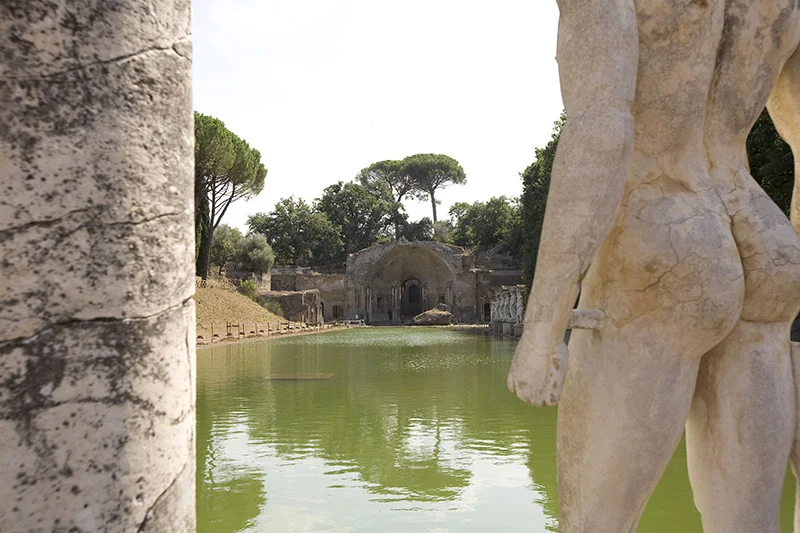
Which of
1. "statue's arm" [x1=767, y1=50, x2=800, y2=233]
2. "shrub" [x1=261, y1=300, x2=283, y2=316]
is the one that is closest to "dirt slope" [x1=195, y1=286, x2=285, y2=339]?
"shrub" [x1=261, y1=300, x2=283, y2=316]

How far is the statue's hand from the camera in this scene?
1.86 metres

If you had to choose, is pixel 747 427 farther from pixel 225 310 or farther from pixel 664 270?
pixel 225 310

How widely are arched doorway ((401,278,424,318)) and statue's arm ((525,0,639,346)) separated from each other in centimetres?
5318

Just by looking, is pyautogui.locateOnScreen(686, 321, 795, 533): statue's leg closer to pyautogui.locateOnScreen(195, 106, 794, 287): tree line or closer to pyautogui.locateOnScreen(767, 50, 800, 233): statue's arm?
pyautogui.locateOnScreen(767, 50, 800, 233): statue's arm

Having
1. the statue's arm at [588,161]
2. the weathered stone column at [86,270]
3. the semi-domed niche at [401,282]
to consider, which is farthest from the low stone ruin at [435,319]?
the weathered stone column at [86,270]

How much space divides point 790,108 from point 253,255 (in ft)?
148

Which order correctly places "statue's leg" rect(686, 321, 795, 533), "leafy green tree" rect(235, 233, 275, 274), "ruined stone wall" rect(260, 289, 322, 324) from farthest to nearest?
"leafy green tree" rect(235, 233, 275, 274)
"ruined stone wall" rect(260, 289, 322, 324)
"statue's leg" rect(686, 321, 795, 533)

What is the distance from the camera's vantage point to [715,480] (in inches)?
80.6

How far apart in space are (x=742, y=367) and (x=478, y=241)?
5804 centimetres

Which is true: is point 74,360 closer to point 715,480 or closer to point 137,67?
point 137,67

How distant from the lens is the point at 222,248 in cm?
4544

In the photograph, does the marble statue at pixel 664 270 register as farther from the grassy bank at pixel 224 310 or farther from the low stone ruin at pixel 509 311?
the grassy bank at pixel 224 310

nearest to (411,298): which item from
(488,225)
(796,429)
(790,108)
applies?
(488,225)

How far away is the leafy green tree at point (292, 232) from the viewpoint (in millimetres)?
56531
